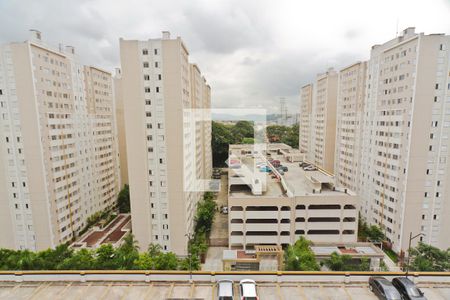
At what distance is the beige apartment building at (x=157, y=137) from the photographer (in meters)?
18.9

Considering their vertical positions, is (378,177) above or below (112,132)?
below

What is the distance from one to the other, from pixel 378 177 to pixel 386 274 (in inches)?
680

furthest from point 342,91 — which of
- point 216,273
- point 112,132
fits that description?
point 112,132

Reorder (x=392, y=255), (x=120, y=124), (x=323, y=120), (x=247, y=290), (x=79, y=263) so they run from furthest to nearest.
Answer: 1. (x=323, y=120)
2. (x=120, y=124)
3. (x=392, y=255)
4. (x=79, y=263)
5. (x=247, y=290)

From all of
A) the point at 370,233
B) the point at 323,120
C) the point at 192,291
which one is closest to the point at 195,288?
the point at 192,291

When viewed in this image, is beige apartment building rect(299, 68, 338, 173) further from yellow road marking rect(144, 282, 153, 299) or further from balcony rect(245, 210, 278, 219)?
yellow road marking rect(144, 282, 153, 299)

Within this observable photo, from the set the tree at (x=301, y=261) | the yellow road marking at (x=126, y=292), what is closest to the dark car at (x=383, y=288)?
the tree at (x=301, y=261)

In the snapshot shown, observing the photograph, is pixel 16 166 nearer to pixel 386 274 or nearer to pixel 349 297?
pixel 349 297

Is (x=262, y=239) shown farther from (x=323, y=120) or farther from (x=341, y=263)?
(x=323, y=120)

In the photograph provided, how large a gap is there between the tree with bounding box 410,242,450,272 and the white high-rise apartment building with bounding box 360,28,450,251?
494 centimetres

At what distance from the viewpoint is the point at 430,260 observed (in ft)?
53.8

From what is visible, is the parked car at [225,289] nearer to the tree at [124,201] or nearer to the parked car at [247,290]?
the parked car at [247,290]

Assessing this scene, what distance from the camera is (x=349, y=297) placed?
373 inches

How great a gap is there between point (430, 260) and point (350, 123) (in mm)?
18072
